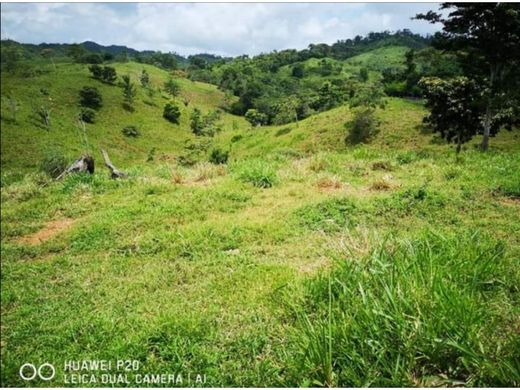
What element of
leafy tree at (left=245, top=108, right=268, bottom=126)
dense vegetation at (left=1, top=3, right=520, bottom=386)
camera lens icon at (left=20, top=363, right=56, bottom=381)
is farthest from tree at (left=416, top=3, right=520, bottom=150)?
leafy tree at (left=245, top=108, right=268, bottom=126)

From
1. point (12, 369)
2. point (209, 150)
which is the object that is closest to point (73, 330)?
point (12, 369)

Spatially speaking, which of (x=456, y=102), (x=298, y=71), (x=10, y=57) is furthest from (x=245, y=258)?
(x=298, y=71)

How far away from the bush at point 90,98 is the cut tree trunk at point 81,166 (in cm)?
185

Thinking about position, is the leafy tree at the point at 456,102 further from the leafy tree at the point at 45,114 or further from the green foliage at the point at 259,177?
the leafy tree at the point at 45,114

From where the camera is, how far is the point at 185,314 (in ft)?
16.0

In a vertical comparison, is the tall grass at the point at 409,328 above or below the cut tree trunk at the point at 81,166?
below

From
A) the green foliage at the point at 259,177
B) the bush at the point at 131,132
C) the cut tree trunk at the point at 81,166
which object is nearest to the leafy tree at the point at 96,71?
the bush at the point at 131,132

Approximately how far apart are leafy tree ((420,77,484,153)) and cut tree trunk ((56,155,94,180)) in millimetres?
16149

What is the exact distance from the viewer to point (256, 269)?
20.5ft

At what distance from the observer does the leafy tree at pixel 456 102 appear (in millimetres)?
19141

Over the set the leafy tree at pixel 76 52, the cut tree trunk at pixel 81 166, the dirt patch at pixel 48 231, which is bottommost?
the dirt patch at pixel 48 231

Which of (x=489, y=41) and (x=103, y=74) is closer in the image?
(x=103, y=74)

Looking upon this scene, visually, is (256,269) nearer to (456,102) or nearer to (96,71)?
(96,71)

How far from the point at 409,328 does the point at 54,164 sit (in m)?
9.27
